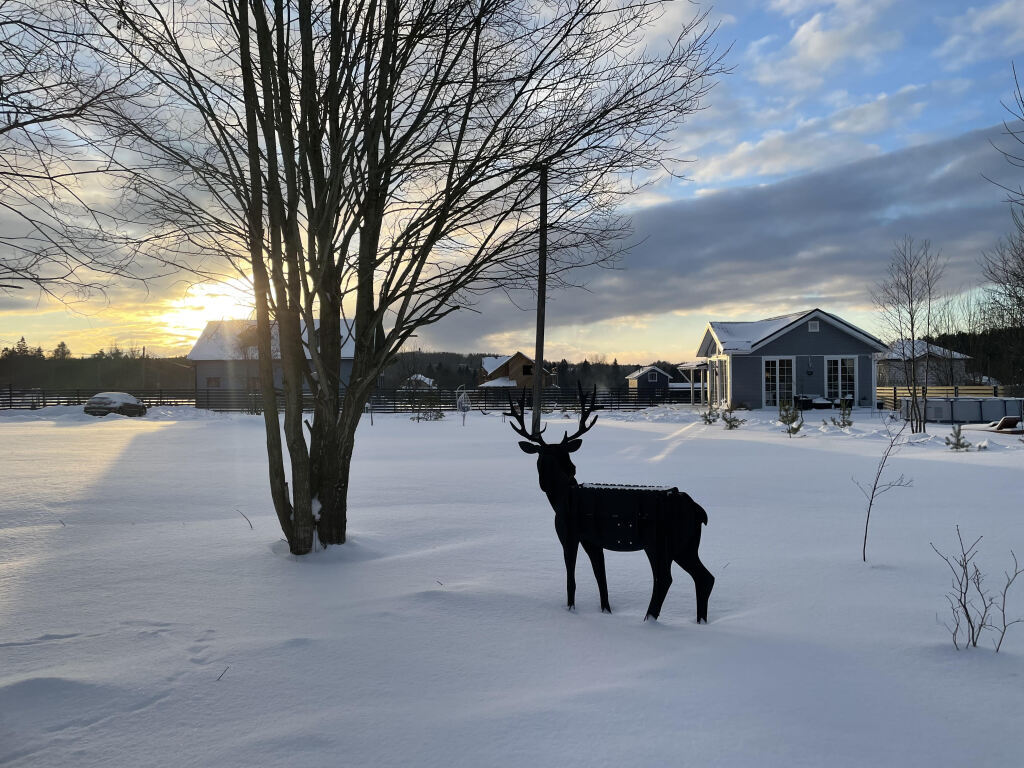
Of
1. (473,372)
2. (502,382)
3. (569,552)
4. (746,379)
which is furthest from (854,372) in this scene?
(473,372)

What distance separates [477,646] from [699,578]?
4.96 feet

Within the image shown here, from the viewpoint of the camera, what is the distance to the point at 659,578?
14.0ft

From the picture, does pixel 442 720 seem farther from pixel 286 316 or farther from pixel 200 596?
pixel 286 316

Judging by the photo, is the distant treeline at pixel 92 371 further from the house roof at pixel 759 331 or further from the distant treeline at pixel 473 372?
the house roof at pixel 759 331

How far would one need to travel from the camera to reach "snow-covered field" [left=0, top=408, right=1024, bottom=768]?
276cm

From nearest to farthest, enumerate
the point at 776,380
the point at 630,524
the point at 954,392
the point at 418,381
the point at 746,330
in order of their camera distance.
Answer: the point at 630,524 → the point at 776,380 → the point at 954,392 → the point at 746,330 → the point at 418,381

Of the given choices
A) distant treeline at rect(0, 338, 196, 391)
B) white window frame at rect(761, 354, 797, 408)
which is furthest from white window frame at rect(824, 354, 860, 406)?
distant treeline at rect(0, 338, 196, 391)

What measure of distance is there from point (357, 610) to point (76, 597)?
213 cm

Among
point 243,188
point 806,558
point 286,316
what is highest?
point 243,188

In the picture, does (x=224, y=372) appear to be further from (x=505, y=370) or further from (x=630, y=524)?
(x=630, y=524)

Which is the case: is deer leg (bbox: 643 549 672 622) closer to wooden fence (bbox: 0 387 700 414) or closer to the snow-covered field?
the snow-covered field

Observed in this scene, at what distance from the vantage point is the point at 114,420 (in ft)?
100

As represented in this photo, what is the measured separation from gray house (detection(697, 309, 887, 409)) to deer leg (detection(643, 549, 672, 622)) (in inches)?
1168

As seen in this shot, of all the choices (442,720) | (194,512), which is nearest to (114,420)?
(194,512)
